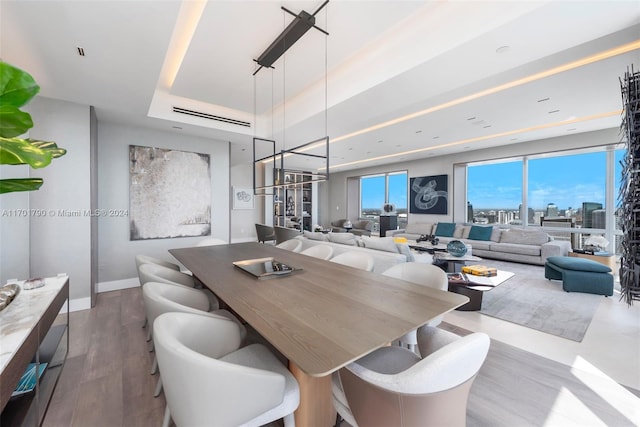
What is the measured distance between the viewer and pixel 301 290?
5.49 ft

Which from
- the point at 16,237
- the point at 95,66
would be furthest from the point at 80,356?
the point at 95,66

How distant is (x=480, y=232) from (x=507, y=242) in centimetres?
62

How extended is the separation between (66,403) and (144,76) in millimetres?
2829

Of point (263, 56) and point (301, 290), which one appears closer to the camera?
point (301, 290)

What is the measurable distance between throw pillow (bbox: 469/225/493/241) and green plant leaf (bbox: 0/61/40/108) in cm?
755

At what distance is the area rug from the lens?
277cm

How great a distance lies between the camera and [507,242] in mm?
6020

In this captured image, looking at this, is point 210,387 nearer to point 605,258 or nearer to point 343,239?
point 343,239

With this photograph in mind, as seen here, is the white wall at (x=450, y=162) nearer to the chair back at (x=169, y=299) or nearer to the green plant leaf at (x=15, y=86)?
the chair back at (x=169, y=299)

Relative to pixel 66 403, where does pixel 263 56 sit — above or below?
above

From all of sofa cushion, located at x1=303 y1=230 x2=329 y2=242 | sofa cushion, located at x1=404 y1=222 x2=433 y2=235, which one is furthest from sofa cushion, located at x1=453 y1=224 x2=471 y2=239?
sofa cushion, located at x1=303 y1=230 x2=329 y2=242

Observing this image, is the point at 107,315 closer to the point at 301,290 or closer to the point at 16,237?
the point at 16,237

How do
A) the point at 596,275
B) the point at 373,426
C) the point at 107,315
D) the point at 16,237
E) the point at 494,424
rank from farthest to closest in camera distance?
the point at 596,275
the point at 107,315
the point at 16,237
the point at 494,424
the point at 373,426

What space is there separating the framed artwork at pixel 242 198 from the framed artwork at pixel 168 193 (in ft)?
9.68
